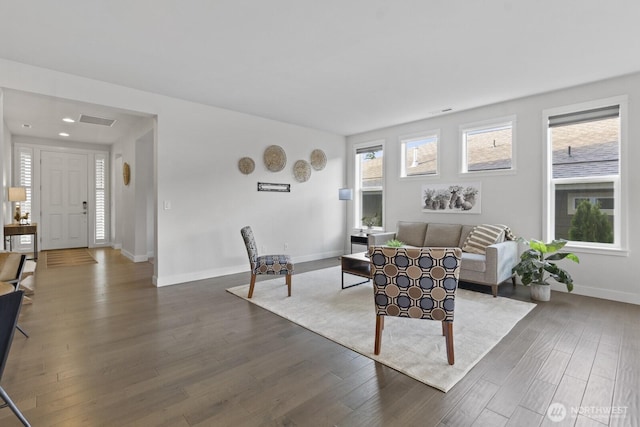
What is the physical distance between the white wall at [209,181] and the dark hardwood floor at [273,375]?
4.80 feet

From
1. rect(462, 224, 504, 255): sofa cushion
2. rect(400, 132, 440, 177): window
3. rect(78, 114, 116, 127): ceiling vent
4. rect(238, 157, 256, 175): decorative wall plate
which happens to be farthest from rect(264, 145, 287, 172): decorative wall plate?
rect(462, 224, 504, 255): sofa cushion

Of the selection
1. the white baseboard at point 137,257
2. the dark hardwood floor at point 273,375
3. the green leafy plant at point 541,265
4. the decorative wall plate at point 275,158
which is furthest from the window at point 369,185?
the white baseboard at point 137,257

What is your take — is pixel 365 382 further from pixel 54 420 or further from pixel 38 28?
pixel 38 28

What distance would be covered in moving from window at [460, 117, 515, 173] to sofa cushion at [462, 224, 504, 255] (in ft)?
3.15

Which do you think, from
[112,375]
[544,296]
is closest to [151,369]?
[112,375]

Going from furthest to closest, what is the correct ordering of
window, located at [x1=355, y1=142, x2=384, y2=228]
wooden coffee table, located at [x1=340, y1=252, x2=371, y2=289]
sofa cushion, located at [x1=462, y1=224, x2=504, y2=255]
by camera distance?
window, located at [x1=355, y1=142, x2=384, y2=228] < sofa cushion, located at [x1=462, y1=224, x2=504, y2=255] < wooden coffee table, located at [x1=340, y1=252, x2=371, y2=289]

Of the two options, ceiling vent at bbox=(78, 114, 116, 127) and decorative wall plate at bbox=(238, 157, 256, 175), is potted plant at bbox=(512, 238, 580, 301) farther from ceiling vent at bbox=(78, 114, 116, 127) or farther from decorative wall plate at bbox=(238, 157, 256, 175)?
ceiling vent at bbox=(78, 114, 116, 127)

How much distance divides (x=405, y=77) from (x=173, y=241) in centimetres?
384

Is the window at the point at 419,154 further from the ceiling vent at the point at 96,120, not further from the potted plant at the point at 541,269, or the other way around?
the ceiling vent at the point at 96,120

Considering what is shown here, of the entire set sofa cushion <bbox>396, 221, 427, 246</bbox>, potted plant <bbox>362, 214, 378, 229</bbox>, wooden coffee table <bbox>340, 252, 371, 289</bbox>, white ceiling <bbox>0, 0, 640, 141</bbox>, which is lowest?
wooden coffee table <bbox>340, 252, 371, 289</bbox>

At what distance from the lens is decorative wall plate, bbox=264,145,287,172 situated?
5.56 m

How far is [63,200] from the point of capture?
751 cm

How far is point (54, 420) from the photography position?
67.0 inches

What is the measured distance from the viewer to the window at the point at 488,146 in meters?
4.66
